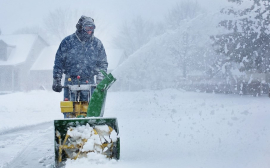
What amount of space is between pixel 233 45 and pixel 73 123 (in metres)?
11.9

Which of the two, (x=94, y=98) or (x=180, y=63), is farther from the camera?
(x=180, y=63)

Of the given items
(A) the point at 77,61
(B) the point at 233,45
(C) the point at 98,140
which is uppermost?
(B) the point at 233,45

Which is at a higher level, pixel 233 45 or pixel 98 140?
pixel 233 45

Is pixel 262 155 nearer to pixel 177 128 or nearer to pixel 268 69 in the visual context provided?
pixel 177 128

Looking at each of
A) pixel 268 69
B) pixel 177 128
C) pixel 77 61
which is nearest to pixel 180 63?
pixel 268 69

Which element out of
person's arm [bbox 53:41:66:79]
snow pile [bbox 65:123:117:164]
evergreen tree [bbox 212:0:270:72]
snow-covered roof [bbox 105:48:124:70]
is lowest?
snow pile [bbox 65:123:117:164]

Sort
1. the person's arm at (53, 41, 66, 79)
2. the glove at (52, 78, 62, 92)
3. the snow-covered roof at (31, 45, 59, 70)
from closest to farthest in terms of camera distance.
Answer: the glove at (52, 78, 62, 92) → the person's arm at (53, 41, 66, 79) → the snow-covered roof at (31, 45, 59, 70)

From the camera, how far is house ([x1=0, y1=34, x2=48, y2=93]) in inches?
1585

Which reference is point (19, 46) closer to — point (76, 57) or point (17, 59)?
point (17, 59)

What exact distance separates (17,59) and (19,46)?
2.75 meters

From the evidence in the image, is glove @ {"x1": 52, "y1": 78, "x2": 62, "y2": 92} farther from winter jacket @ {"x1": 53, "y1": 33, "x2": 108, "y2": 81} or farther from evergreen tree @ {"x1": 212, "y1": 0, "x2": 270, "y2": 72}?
evergreen tree @ {"x1": 212, "y1": 0, "x2": 270, "y2": 72}

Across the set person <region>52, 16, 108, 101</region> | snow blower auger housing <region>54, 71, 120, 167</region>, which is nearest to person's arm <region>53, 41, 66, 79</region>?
person <region>52, 16, 108, 101</region>

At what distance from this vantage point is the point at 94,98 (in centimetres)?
445

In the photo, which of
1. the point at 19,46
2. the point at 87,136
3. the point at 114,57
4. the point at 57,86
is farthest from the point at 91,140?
the point at 19,46
